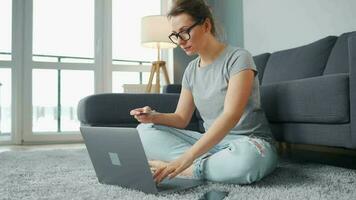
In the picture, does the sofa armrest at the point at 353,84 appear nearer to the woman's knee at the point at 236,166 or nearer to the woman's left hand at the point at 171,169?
the woman's knee at the point at 236,166

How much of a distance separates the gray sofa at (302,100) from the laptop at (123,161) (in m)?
0.56

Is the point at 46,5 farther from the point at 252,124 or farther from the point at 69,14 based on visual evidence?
the point at 252,124

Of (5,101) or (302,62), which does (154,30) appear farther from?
(5,101)

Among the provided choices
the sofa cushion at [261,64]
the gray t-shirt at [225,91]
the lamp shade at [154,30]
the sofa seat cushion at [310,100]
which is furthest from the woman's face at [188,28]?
the lamp shade at [154,30]

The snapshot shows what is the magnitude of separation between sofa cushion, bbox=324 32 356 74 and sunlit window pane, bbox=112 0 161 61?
2333 millimetres

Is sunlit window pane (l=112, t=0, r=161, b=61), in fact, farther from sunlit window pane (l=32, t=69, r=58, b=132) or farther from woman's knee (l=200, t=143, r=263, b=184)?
woman's knee (l=200, t=143, r=263, b=184)

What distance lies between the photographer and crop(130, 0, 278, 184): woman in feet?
3.56

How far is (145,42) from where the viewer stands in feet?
10.8

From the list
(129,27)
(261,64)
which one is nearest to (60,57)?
(129,27)

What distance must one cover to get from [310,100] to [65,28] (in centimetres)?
298

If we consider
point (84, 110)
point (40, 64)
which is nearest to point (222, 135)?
point (84, 110)

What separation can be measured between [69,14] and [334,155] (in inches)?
113

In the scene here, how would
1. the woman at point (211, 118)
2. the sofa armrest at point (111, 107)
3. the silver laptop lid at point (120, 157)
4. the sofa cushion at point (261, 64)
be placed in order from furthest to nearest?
the sofa cushion at point (261, 64), the sofa armrest at point (111, 107), the woman at point (211, 118), the silver laptop lid at point (120, 157)

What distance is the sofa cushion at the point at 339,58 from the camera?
1.89 meters
